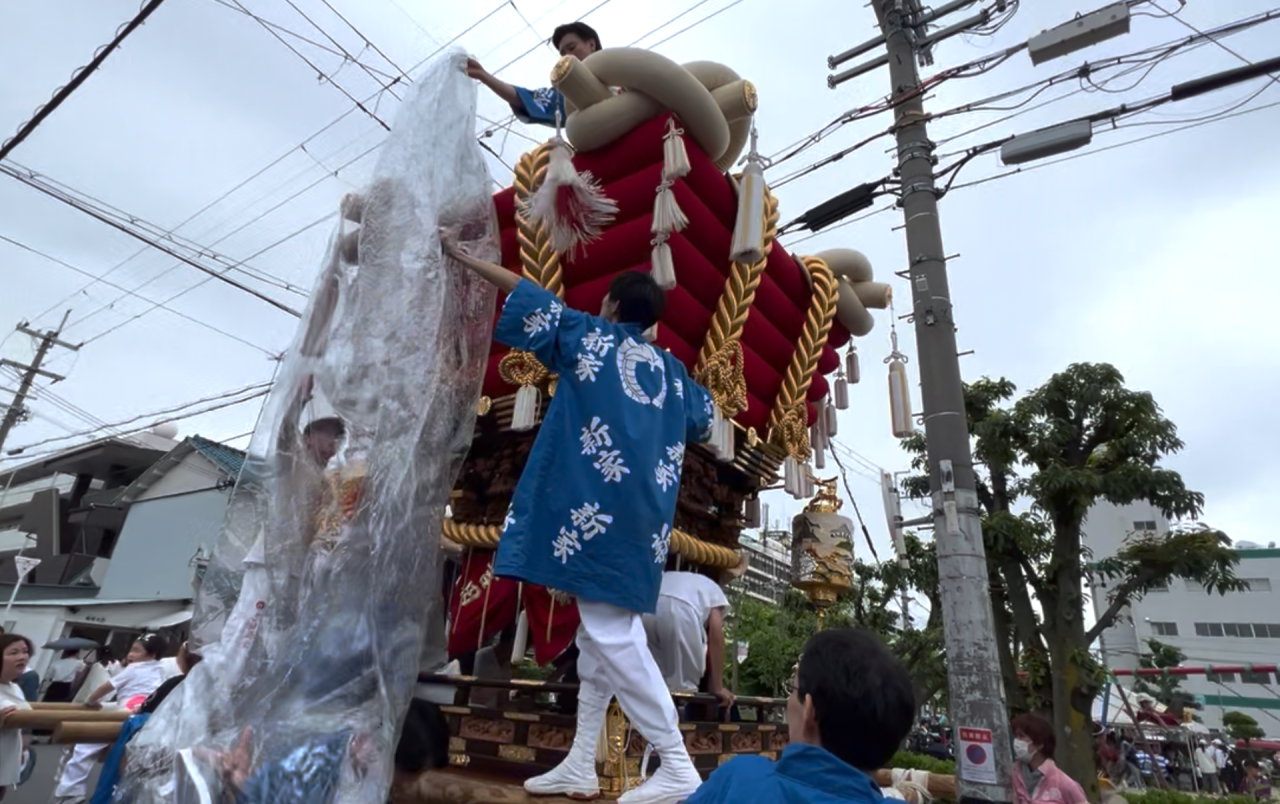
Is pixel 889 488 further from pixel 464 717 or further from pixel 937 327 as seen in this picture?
pixel 464 717

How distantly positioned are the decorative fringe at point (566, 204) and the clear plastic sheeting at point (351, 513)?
226 mm

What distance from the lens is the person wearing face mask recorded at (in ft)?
12.5

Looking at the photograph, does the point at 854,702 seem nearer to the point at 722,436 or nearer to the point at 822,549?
the point at 722,436

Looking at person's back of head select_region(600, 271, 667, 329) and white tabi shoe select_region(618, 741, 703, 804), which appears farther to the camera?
person's back of head select_region(600, 271, 667, 329)

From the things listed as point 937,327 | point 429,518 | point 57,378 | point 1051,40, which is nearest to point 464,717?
point 429,518

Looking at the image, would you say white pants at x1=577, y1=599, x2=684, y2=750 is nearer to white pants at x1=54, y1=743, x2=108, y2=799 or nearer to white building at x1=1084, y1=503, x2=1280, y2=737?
white pants at x1=54, y1=743, x2=108, y2=799

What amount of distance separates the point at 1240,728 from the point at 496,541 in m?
32.4

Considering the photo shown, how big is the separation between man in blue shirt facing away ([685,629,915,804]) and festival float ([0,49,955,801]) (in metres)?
1.23

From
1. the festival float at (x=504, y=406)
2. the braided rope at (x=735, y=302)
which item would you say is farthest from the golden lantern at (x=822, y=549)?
the braided rope at (x=735, y=302)

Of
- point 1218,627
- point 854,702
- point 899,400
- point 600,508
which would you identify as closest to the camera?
point 854,702

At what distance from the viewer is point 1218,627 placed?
105 ft

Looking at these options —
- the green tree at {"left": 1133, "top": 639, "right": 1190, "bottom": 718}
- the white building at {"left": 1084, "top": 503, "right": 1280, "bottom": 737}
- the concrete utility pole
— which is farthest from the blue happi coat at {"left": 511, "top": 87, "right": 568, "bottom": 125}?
the white building at {"left": 1084, "top": 503, "right": 1280, "bottom": 737}

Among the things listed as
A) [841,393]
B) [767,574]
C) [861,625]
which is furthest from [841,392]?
[767,574]

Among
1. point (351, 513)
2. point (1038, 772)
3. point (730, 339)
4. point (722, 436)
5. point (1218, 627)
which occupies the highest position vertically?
point (1218, 627)
